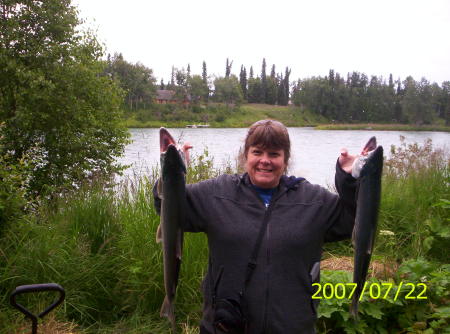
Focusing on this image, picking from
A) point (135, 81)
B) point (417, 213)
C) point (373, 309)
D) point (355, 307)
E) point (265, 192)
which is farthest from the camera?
point (135, 81)

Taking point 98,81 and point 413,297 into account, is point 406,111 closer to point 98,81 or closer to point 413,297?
point 98,81

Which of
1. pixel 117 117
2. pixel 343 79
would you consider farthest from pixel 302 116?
pixel 117 117

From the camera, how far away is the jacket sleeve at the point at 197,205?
252 centimetres

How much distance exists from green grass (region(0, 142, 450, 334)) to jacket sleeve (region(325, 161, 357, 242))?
173 centimetres

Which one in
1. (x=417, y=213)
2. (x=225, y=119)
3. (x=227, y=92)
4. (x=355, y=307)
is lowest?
(x=417, y=213)

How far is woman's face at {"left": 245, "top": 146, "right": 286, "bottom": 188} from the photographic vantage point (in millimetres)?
2457

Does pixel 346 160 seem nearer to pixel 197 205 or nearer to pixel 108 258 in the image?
pixel 197 205

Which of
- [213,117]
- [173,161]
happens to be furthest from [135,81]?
[173,161]

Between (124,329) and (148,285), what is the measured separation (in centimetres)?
51

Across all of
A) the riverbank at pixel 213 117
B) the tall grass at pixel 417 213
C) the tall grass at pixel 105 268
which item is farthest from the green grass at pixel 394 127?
the tall grass at pixel 105 268

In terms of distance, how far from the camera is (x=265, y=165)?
245cm

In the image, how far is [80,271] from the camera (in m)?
4.34

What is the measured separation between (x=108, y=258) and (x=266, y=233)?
2.88 metres

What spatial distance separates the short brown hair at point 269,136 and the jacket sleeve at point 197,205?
0.41 m
